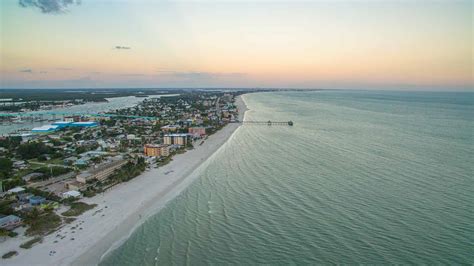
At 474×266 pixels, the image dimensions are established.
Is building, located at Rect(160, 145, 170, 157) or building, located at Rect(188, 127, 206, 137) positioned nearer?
building, located at Rect(160, 145, 170, 157)

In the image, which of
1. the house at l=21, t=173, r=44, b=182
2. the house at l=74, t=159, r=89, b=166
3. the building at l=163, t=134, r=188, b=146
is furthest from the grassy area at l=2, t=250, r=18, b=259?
the building at l=163, t=134, r=188, b=146

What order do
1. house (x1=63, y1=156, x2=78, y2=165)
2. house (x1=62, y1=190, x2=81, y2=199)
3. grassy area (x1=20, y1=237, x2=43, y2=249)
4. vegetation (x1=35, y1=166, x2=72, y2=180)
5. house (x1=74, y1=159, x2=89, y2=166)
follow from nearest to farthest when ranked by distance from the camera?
1. grassy area (x1=20, y1=237, x2=43, y2=249)
2. house (x1=62, y1=190, x2=81, y2=199)
3. vegetation (x1=35, y1=166, x2=72, y2=180)
4. house (x1=74, y1=159, x2=89, y2=166)
5. house (x1=63, y1=156, x2=78, y2=165)

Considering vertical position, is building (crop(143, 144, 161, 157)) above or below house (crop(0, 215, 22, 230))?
above

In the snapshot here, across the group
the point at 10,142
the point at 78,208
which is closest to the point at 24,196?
the point at 78,208

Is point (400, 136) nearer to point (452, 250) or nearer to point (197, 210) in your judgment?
point (452, 250)

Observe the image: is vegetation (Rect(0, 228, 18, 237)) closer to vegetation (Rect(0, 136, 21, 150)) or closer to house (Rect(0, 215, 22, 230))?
house (Rect(0, 215, 22, 230))

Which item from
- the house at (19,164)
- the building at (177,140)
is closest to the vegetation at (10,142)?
the house at (19,164)

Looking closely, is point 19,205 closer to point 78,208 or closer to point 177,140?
point 78,208

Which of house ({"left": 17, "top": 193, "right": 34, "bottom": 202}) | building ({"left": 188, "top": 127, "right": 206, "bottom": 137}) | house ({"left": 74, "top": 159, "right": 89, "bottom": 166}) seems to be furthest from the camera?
building ({"left": 188, "top": 127, "right": 206, "bottom": 137})
